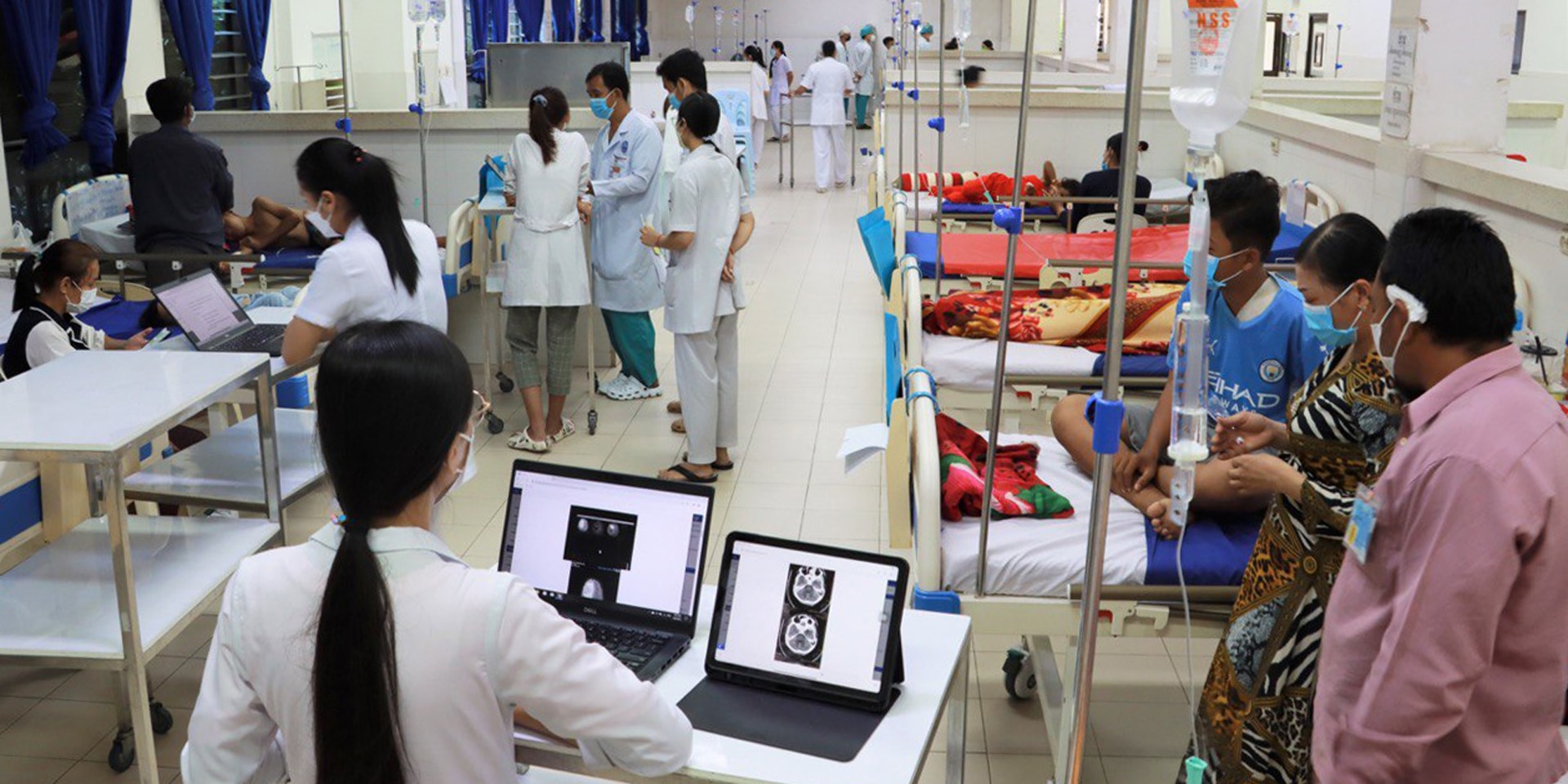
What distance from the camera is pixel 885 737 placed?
2.10 meters

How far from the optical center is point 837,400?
6.56 meters

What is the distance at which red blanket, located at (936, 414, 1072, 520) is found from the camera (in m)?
3.12

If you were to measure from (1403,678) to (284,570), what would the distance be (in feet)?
4.67

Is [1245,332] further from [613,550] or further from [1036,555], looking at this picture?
[613,550]

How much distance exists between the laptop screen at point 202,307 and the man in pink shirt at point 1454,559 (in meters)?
3.49

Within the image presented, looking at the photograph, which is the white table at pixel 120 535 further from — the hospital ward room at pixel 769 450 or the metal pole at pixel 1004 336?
the metal pole at pixel 1004 336

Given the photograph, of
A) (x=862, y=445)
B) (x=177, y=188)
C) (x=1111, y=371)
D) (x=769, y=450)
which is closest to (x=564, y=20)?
(x=177, y=188)

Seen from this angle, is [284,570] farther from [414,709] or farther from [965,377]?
[965,377]

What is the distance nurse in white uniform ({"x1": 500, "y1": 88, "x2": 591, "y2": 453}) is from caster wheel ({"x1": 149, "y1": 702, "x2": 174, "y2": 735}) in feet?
7.70

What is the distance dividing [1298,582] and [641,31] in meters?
21.2

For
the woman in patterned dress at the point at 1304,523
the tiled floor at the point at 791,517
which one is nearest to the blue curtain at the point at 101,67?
the tiled floor at the point at 791,517

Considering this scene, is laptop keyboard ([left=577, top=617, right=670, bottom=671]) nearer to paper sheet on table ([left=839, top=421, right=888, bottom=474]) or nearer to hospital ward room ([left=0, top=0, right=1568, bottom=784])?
hospital ward room ([left=0, top=0, right=1568, bottom=784])

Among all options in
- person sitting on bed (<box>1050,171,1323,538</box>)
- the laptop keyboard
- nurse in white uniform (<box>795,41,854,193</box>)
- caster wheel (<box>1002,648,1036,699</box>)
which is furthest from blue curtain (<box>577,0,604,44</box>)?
the laptop keyboard

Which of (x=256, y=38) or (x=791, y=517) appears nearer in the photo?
(x=791, y=517)
